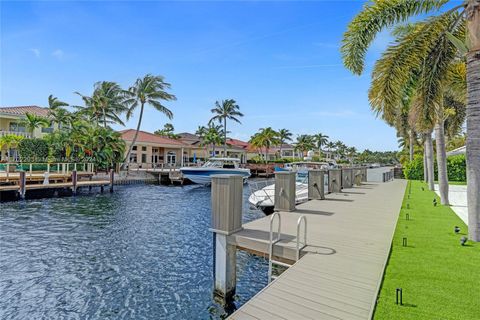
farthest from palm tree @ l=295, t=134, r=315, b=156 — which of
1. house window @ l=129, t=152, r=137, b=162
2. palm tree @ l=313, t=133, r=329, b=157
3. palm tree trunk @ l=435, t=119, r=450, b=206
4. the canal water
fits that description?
the canal water

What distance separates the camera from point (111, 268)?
25.7ft

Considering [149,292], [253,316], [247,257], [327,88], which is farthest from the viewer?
[327,88]

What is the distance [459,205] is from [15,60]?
2167 centimetres

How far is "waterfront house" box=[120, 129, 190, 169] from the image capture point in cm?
4312

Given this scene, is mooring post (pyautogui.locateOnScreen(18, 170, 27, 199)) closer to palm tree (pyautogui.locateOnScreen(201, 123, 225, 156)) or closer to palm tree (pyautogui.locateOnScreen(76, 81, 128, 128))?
palm tree (pyautogui.locateOnScreen(76, 81, 128, 128))

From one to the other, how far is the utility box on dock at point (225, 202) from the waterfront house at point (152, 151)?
35.3m

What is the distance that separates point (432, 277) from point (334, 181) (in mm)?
10805

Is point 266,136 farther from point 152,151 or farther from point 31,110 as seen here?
point 31,110

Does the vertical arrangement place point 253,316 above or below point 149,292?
above

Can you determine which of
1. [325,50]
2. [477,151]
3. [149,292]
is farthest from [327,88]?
[149,292]

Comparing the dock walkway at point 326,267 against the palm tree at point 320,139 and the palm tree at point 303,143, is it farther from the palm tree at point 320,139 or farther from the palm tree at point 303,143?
the palm tree at point 320,139

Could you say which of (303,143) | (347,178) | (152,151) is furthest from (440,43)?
(303,143)

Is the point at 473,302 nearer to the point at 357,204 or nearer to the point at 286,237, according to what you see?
the point at 286,237

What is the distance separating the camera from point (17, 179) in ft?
68.7
